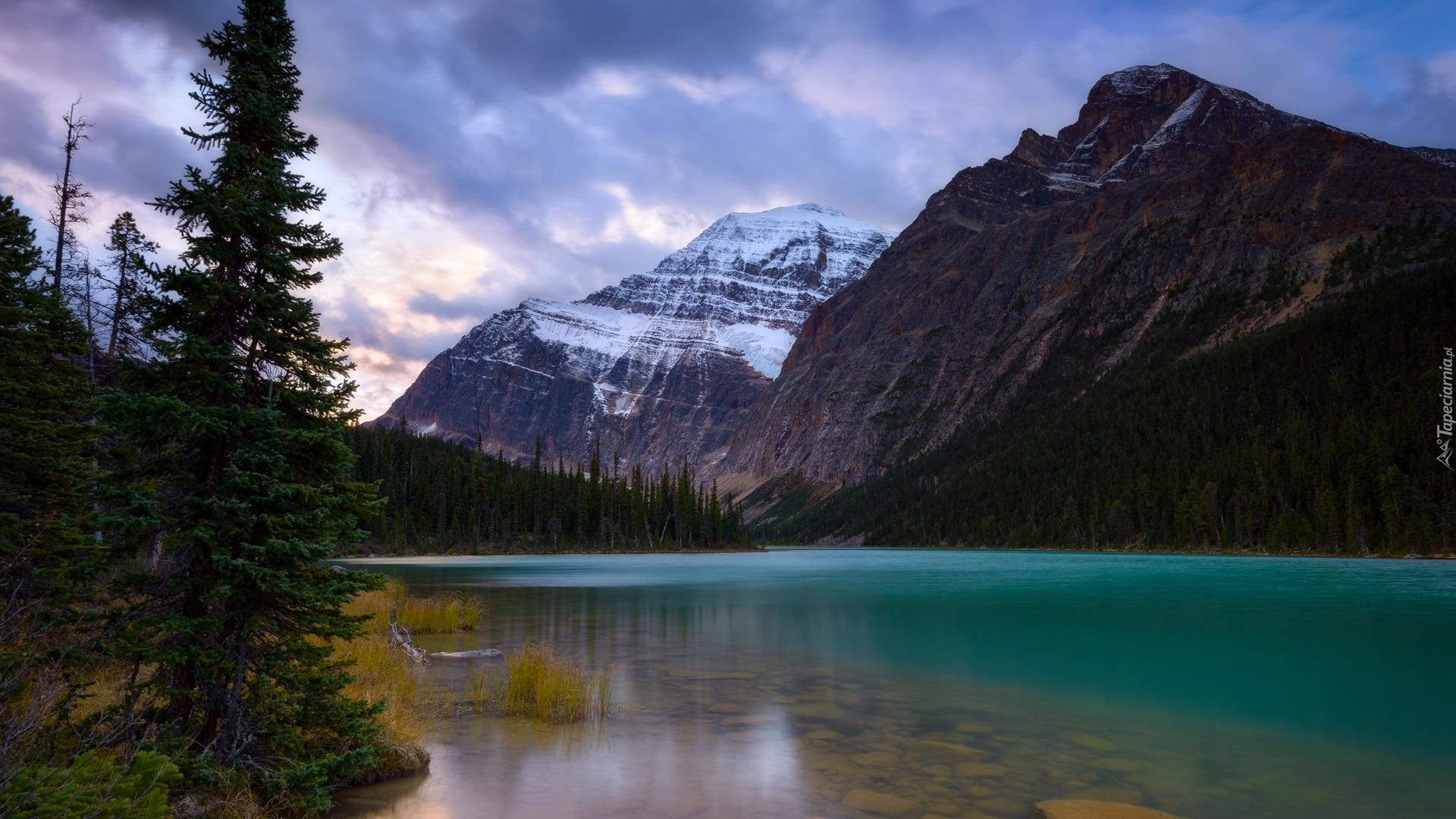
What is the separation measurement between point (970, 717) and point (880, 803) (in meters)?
5.78

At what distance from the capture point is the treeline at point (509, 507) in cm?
12356

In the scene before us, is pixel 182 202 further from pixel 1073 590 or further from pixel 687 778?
pixel 1073 590

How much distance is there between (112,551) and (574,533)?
133m

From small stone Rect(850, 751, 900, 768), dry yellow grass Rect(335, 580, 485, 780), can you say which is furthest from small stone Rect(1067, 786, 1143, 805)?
dry yellow grass Rect(335, 580, 485, 780)

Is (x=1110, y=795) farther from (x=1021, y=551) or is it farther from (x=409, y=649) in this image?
(x=1021, y=551)

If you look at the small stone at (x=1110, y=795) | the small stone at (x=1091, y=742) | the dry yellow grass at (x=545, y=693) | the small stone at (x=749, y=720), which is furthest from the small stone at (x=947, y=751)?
the dry yellow grass at (x=545, y=693)

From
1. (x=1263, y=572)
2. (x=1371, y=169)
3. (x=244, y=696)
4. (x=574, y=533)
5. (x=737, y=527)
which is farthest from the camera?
(x=1371, y=169)

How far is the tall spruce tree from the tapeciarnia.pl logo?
115 meters

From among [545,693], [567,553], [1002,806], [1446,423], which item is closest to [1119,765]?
[1002,806]

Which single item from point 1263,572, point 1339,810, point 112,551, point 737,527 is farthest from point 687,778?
point 737,527

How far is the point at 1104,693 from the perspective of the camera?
1775 cm

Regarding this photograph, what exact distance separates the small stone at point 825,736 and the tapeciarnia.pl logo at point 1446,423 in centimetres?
10649

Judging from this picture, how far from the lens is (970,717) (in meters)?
15.3

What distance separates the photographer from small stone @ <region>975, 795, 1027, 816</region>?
1002 cm
